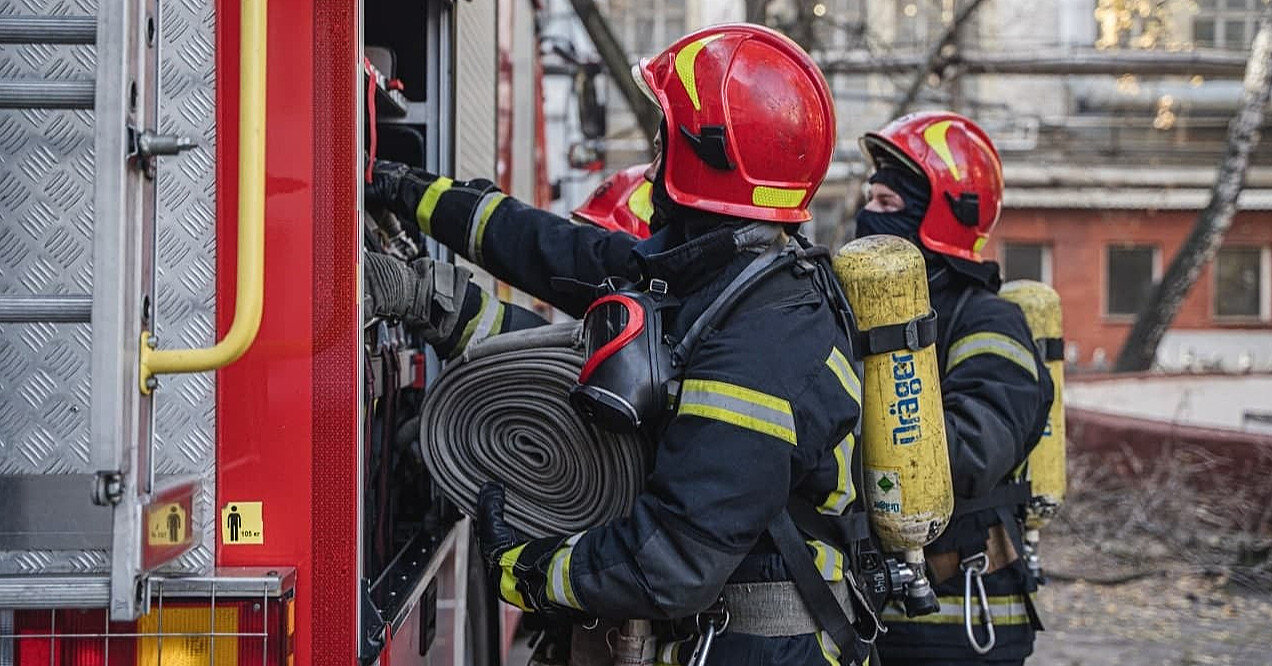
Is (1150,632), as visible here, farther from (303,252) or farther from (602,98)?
(303,252)

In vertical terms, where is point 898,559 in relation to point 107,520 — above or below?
below

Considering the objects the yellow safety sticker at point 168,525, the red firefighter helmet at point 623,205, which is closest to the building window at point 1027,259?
the red firefighter helmet at point 623,205

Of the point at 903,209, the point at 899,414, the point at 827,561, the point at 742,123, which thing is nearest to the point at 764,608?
the point at 827,561

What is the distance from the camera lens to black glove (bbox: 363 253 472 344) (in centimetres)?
279

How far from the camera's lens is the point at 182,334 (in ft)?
7.02

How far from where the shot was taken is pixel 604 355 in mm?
2371

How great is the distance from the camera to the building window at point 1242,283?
963 inches

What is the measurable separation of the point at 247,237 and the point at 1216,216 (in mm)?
12134

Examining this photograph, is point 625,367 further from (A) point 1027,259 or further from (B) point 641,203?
(A) point 1027,259

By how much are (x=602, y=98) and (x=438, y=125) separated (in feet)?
15.6

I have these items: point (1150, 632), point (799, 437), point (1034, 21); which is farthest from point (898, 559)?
point (1034, 21)

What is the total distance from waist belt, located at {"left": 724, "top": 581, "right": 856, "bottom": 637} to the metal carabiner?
3.66 ft

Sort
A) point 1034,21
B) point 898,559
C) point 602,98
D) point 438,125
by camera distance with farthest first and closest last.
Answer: point 1034,21, point 602,98, point 438,125, point 898,559

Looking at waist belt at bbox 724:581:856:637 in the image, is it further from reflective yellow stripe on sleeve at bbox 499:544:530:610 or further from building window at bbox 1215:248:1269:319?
building window at bbox 1215:248:1269:319
